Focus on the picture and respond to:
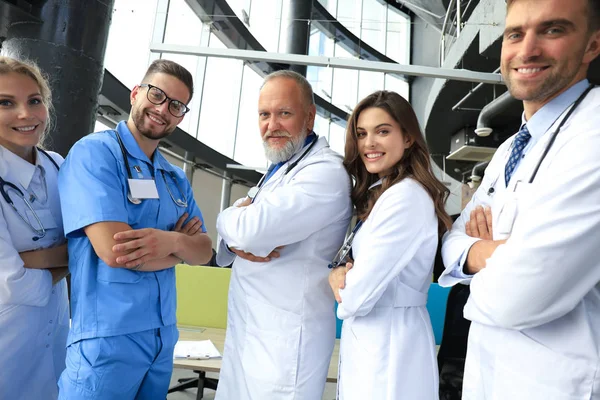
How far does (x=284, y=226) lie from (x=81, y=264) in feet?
2.17

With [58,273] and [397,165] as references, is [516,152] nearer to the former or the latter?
[397,165]

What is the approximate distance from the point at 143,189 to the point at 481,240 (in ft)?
3.46

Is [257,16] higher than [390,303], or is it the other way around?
[257,16]

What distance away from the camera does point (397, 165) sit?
1506 millimetres

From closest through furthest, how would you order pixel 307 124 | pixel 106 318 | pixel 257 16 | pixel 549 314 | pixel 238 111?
pixel 549 314 → pixel 106 318 → pixel 307 124 → pixel 257 16 → pixel 238 111

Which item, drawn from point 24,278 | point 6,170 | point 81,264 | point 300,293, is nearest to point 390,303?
point 300,293

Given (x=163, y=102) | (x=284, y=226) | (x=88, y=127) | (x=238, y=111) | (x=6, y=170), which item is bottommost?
(x=284, y=226)

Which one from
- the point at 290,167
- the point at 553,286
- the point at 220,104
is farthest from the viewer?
the point at 220,104

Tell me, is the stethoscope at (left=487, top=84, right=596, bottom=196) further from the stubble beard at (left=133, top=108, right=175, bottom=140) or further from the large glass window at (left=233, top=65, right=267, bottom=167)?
the large glass window at (left=233, top=65, right=267, bottom=167)

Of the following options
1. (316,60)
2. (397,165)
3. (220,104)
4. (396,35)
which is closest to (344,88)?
(396,35)

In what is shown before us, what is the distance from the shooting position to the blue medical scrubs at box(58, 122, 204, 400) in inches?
49.3

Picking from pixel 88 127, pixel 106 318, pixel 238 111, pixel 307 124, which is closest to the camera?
pixel 106 318

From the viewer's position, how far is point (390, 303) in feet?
4.32

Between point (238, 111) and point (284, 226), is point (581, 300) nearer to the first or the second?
point (284, 226)
